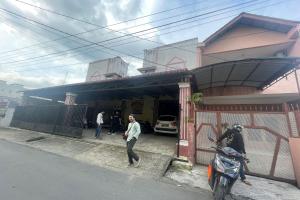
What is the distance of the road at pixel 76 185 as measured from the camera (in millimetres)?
3469

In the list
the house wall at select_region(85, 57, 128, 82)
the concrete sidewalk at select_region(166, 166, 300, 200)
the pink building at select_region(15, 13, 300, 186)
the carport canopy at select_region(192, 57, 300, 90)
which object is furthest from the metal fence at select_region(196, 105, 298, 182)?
the house wall at select_region(85, 57, 128, 82)

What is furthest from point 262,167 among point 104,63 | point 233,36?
point 104,63

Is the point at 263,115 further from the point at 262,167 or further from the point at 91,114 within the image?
the point at 91,114

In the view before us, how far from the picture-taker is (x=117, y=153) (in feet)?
23.1

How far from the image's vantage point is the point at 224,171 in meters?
3.45

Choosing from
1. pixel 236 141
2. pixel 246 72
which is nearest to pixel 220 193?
pixel 236 141

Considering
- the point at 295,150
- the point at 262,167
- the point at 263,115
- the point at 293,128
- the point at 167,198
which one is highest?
the point at 263,115

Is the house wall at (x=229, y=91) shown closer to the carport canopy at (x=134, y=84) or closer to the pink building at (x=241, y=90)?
the pink building at (x=241, y=90)

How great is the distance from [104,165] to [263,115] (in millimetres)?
5921

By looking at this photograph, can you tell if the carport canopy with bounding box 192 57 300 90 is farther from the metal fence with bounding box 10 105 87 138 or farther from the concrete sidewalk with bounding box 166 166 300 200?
the metal fence with bounding box 10 105 87 138

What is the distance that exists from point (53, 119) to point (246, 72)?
39.8 feet

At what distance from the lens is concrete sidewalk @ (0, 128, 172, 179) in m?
5.55

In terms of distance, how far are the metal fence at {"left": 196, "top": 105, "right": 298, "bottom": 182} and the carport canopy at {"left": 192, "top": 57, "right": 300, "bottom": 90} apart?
86.7 inches

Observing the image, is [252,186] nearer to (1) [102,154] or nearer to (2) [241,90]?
(1) [102,154]
